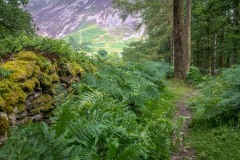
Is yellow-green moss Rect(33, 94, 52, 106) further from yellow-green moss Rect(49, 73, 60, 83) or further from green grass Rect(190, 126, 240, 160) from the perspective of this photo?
green grass Rect(190, 126, 240, 160)

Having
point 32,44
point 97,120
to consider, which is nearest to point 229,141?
point 97,120

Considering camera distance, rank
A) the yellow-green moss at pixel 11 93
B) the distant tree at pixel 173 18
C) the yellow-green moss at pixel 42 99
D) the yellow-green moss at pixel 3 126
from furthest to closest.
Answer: the distant tree at pixel 173 18 → the yellow-green moss at pixel 42 99 → the yellow-green moss at pixel 11 93 → the yellow-green moss at pixel 3 126

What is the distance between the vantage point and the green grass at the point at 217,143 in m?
4.45

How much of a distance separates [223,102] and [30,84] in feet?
11.1

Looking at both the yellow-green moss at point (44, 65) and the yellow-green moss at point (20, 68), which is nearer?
the yellow-green moss at point (20, 68)

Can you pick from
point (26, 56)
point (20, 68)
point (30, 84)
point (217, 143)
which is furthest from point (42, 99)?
point (217, 143)

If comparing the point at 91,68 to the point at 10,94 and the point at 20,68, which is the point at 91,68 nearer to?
the point at 20,68

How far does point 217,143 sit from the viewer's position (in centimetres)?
487

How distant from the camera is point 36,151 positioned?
9.08 feet

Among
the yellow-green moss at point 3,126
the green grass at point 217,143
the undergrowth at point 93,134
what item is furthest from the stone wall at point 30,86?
the green grass at point 217,143

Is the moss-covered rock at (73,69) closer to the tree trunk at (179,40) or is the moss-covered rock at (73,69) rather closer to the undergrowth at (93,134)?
the undergrowth at (93,134)

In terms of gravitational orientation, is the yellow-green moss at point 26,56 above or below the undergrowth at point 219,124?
above

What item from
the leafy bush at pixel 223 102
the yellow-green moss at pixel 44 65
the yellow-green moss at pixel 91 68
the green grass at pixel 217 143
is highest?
the yellow-green moss at pixel 44 65

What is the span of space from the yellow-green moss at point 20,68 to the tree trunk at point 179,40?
9665 mm
